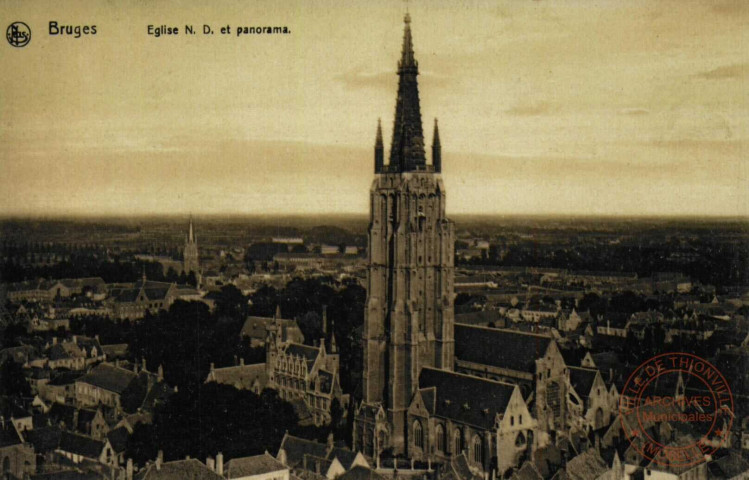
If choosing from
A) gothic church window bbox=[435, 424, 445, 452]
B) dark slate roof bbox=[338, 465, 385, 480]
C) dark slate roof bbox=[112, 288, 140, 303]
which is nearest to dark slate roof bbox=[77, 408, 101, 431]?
dark slate roof bbox=[338, 465, 385, 480]

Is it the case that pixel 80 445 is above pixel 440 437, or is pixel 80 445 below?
below

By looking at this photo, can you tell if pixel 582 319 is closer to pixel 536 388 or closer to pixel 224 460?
pixel 536 388

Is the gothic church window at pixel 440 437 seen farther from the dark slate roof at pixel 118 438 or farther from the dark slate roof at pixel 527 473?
the dark slate roof at pixel 118 438

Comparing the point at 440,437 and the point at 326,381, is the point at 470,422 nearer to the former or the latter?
the point at 440,437

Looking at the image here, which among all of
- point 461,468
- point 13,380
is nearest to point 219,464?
point 461,468

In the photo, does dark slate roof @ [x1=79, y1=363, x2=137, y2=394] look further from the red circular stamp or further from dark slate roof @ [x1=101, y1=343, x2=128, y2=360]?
the red circular stamp

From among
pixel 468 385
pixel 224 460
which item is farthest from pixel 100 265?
pixel 468 385

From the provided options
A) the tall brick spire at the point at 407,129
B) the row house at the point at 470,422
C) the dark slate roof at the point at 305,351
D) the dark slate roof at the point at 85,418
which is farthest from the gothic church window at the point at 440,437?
the dark slate roof at the point at 85,418
